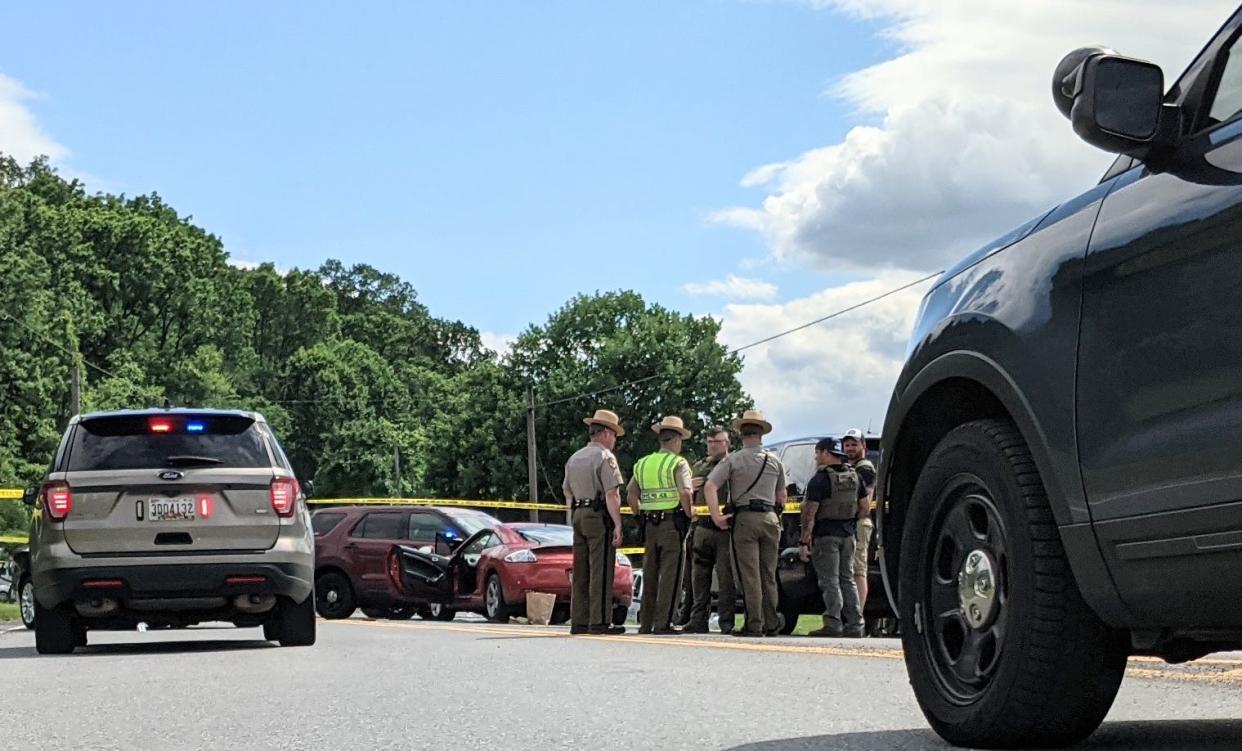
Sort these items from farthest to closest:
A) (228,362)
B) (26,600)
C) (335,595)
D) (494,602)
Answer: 1. (228,362)
2. (335,595)
3. (494,602)
4. (26,600)

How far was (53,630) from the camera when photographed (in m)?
12.6

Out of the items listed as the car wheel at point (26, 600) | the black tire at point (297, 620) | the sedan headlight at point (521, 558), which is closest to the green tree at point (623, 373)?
the sedan headlight at point (521, 558)

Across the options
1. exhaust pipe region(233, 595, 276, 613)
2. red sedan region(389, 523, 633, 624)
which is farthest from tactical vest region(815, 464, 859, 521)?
red sedan region(389, 523, 633, 624)

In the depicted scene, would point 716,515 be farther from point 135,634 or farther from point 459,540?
point 459,540

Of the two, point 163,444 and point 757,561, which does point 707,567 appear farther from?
point 163,444

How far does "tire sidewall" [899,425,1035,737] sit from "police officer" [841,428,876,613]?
10673 mm

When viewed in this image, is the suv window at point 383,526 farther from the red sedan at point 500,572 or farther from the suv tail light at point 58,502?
the suv tail light at point 58,502

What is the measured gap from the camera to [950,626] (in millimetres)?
5285

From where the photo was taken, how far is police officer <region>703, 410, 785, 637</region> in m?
15.3

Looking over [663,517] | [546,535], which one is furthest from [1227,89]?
[546,535]

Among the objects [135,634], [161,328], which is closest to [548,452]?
[161,328]

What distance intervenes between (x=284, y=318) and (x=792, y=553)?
8831 cm

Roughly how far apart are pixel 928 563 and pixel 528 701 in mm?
2618

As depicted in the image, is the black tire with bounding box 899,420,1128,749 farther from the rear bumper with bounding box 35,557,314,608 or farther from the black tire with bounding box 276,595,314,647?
the black tire with bounding box 276,595,314,647
